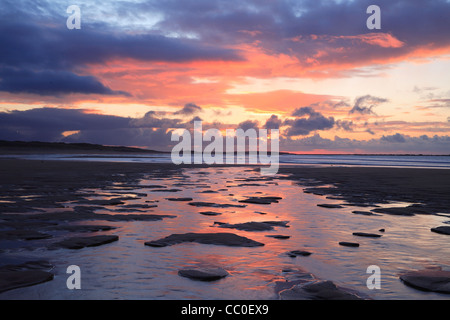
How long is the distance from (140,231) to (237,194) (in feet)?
20.7

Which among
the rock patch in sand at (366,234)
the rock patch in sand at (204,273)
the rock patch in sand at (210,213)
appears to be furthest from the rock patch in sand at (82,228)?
the rock patch in sand at (366,234)

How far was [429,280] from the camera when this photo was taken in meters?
4.15

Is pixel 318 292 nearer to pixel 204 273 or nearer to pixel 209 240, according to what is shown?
pixel 204 273

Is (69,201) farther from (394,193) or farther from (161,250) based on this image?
(394,193)

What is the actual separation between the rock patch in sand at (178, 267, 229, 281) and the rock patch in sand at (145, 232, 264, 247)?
1316 mm

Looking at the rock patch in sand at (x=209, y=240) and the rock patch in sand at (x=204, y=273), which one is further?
the rock patch in sand at (x=209, y=240)

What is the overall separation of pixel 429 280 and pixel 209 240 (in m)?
3.30

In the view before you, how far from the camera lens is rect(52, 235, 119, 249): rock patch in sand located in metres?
5.53

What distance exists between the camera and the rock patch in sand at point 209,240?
19.0 feet

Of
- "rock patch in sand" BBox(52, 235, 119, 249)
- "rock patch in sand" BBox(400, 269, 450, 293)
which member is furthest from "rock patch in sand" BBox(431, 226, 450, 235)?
"rock patch in sand" BBox(52, 235, 119, 249)

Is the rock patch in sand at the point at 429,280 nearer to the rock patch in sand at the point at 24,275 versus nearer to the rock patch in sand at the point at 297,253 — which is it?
the rock patch in sand at the point at 297,253

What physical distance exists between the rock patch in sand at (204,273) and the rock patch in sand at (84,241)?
1.98 meters

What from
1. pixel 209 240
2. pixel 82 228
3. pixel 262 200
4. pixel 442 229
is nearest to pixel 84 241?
pixel 82 228

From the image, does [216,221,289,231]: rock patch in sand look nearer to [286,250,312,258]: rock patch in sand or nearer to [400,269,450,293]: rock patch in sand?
[286,250,312,258]: rock patch in sand
